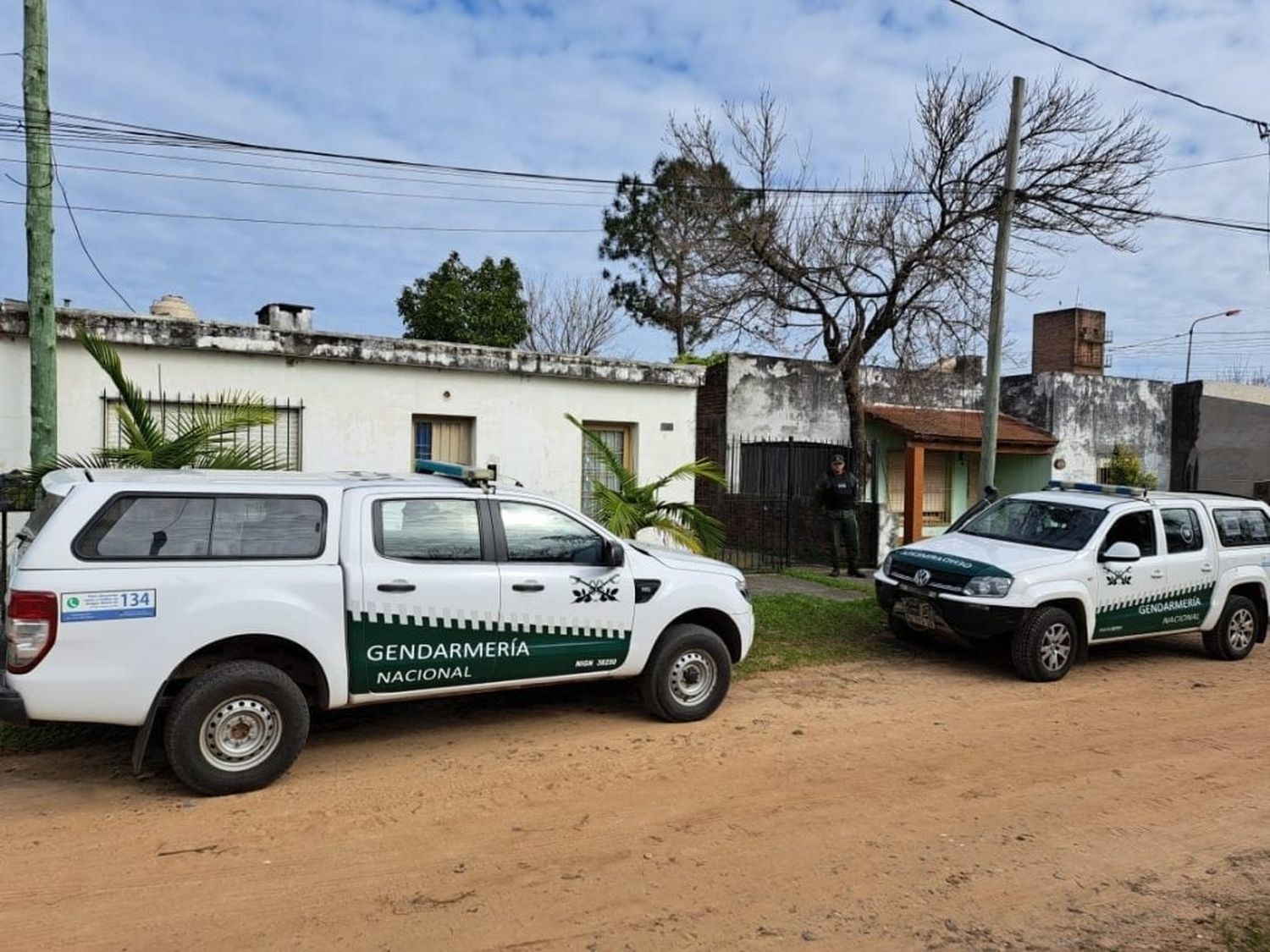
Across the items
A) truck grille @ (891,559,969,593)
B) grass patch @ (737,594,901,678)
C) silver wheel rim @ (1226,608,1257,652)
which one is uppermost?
truck grille @ (891,559,969,593)

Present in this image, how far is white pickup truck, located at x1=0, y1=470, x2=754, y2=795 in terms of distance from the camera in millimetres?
4562

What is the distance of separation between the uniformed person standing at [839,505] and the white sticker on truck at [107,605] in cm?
1012

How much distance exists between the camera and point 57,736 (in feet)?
19.1

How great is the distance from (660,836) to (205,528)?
2964 mm

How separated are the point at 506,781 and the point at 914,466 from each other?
1270cm

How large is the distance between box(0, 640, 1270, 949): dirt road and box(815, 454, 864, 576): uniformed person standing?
21.5 ft

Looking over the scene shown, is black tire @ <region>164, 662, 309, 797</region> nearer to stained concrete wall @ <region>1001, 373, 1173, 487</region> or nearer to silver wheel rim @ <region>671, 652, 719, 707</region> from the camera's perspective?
silver wheel rim @ <region>671, 652, 719, 707</region>

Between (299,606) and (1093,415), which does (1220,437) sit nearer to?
(1093,415)

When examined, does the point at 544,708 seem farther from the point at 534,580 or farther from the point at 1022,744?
the point at 1022,744

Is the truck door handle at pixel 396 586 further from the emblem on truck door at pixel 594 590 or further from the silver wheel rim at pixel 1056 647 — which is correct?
the silver wheel rim at pixel 1056 647

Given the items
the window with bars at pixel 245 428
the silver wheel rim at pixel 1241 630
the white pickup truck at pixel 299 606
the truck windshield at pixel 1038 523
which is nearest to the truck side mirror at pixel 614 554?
the white pickup truck at pixel 299 606

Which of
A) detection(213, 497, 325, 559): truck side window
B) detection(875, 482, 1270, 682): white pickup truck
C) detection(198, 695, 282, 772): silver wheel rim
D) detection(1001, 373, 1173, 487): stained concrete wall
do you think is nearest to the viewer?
detection(198, 695, 282, 772): silver wheel rim

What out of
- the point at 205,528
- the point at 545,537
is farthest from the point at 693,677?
the point at 205,528

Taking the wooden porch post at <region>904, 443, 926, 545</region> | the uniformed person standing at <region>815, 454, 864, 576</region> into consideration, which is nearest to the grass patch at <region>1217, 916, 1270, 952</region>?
the uniformed person standing at <region>815, 454, 864, 576</region>
